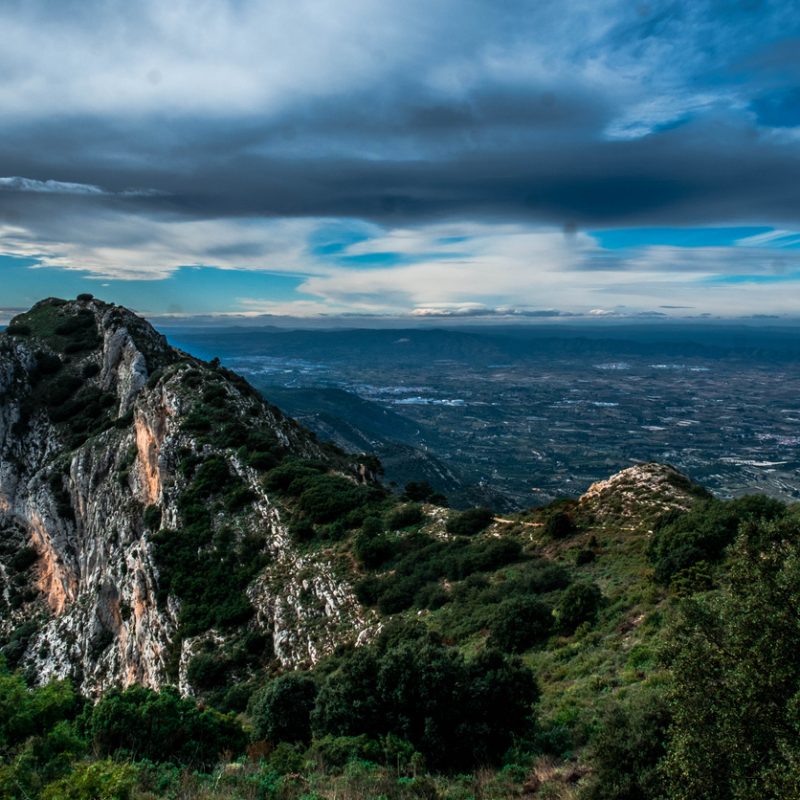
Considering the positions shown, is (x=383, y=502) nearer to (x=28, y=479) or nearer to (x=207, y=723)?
(x=207, y=723)

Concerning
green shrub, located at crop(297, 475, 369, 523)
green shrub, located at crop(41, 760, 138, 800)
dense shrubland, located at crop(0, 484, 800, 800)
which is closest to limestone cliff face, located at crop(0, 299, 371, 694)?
green shrub, located at crop(297, 475, 369, 523)

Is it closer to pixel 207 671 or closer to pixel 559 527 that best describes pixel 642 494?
pixel 559 527

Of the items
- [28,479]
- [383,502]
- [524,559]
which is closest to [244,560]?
[383,502]

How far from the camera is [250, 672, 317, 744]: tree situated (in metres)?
15.8

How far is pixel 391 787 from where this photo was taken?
1163cm

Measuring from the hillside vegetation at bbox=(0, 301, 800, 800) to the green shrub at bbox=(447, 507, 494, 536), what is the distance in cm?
14

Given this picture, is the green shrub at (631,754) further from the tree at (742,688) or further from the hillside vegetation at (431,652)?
the tree at (742,688)

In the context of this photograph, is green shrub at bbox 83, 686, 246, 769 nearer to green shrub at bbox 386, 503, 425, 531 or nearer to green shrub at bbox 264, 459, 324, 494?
green shrub at bbox 386, 503, 425, 531

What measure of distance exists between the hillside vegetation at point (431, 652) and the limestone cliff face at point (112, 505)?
0.39 m

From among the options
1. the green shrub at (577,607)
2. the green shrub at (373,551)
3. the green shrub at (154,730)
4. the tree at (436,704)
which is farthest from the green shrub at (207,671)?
the green shrub at (577,607)

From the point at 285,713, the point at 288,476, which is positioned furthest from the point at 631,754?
the point at 288,476

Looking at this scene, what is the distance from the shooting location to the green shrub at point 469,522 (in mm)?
32219

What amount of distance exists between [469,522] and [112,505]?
34.1m

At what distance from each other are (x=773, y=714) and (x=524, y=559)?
20204 millimetres
